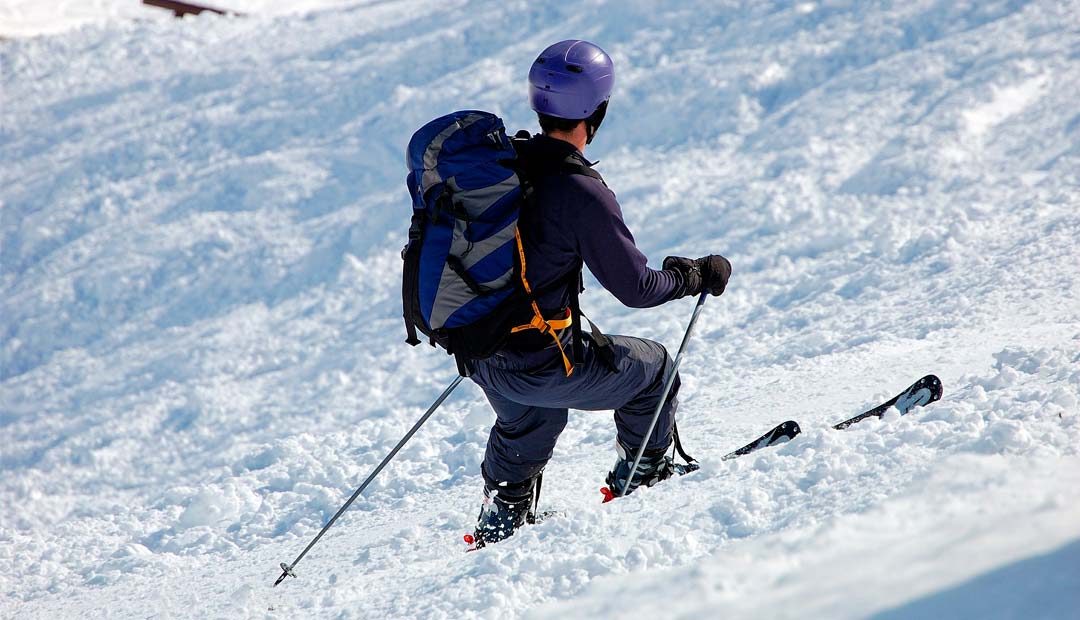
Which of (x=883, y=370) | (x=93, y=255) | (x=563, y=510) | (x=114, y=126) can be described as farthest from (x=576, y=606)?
(x=114, y=126)

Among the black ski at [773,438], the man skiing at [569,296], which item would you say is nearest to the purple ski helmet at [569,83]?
the man skiing at [569,296]

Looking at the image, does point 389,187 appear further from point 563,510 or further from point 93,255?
point 563,510

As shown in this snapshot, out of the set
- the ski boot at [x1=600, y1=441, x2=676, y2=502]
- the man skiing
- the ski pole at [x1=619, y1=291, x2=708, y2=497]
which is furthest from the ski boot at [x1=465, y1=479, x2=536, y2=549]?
the ski pole at [x1=619, y1=291, x2=708, y2=497]

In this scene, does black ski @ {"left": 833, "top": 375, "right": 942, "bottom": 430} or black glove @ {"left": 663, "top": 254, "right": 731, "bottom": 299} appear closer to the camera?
black glove @ {"left": 663, "top": 254, "right": 731, "bottom": 299}

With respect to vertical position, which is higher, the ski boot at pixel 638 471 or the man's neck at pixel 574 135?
the man's neck at pixel 574 135

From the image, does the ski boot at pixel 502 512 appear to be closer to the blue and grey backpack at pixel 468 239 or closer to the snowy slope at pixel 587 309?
the snowy slope at pixel 587 309

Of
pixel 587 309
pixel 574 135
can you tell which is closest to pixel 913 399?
pixel 574 135

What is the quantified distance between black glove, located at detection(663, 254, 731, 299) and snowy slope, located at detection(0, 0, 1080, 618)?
77 cm

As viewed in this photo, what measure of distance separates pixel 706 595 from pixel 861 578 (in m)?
0.44

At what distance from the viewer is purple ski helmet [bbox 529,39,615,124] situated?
3035 mm

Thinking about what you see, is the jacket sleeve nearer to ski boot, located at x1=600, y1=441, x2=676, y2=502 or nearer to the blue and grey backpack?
the blue and grey backpack

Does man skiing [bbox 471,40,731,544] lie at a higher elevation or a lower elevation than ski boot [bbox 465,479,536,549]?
higher

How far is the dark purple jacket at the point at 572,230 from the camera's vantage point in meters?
2.88

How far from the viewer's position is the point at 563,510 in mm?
4168
